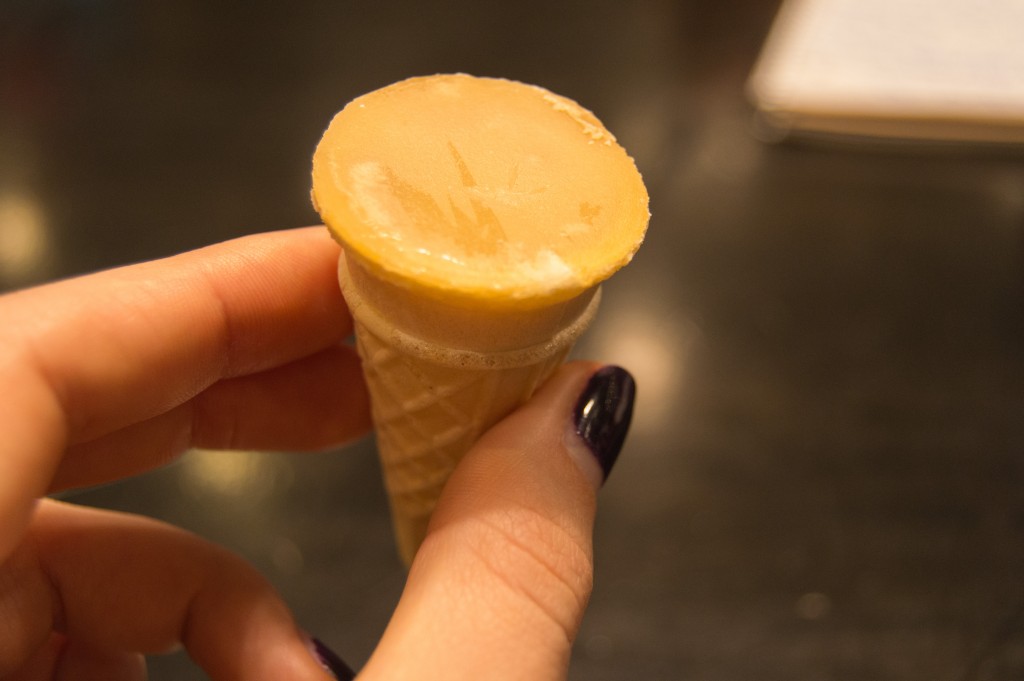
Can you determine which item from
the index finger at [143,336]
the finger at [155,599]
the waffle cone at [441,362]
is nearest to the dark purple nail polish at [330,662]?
the finger at [155,599]

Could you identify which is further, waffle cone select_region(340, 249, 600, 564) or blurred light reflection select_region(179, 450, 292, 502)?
blurred light reflection select_region(179, 450, 292, 502)

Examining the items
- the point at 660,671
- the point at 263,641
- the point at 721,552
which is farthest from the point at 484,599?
the point at 721,552

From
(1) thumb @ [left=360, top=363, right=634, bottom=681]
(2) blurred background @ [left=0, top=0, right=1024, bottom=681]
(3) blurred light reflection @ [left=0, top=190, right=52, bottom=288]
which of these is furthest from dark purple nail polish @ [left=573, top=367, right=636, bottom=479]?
(3) blurred light reflection @ [left=0, top=190, right=52, bottom=288]

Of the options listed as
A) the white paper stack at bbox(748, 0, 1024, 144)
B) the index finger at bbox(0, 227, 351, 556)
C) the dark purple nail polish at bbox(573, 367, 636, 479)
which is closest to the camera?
the index finger at bbox(0, 227, 351, 556)

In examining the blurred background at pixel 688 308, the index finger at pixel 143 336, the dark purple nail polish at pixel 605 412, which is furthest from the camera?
the blurred background at pixel 688 308

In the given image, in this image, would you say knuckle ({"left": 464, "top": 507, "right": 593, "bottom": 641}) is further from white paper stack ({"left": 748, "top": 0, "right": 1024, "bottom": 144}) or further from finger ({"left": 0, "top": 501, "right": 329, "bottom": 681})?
white paper stack ({"left": 748, "top": 0, "right": 1024, "bottom": 144})

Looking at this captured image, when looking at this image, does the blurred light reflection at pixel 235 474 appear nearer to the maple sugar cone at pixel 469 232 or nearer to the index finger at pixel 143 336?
the index finger at pixel 143 336
